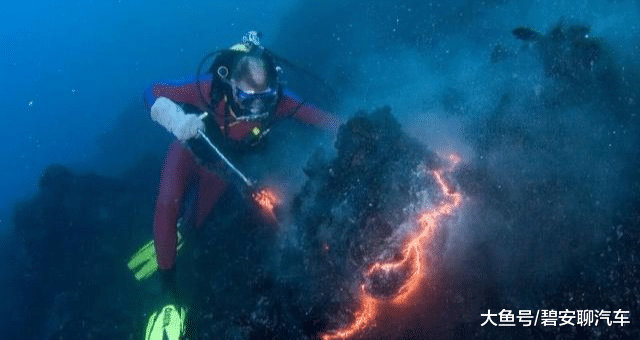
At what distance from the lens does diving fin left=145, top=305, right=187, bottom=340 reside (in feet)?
17.9

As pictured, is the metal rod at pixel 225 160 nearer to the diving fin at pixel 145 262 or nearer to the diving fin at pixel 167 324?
the diving fin at pixel 167 324

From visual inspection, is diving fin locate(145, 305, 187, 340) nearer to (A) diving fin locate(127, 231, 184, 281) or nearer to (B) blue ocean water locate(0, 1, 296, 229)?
(A) diving fin locate(127, 231, 184, 281)

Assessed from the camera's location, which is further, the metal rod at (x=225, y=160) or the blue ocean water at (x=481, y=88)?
the metal rod at (x=225, y=160)

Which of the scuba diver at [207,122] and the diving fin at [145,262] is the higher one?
the scuba diver at [207,122]

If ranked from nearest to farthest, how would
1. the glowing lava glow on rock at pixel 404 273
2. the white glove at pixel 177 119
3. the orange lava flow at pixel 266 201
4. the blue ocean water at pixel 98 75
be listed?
the glowing lava glow on rock at pixel 404 273
the white glove at pixel 177 119
the orange lava flow at pixel 266 201
the blue ocean water at pixel 98 75

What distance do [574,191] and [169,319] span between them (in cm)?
539

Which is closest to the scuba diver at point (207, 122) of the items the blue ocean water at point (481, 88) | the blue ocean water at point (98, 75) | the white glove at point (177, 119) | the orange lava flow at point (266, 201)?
the white glove at point (177, 119)

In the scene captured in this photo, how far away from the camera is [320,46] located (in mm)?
17156

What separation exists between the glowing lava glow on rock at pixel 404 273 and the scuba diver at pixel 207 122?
271cm

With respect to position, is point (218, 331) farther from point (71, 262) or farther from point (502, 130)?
point (71, 262)

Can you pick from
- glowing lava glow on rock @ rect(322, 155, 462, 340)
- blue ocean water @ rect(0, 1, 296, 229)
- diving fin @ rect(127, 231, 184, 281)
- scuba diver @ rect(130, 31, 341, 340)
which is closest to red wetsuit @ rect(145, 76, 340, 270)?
scuba diver @ rect(130, 31, 341, 340)

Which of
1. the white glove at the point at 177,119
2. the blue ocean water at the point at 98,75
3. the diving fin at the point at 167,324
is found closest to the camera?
the white glove at the point at 177,119

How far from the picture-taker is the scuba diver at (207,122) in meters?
5.56

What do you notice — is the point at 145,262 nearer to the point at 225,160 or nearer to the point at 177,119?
the point at 225,160
